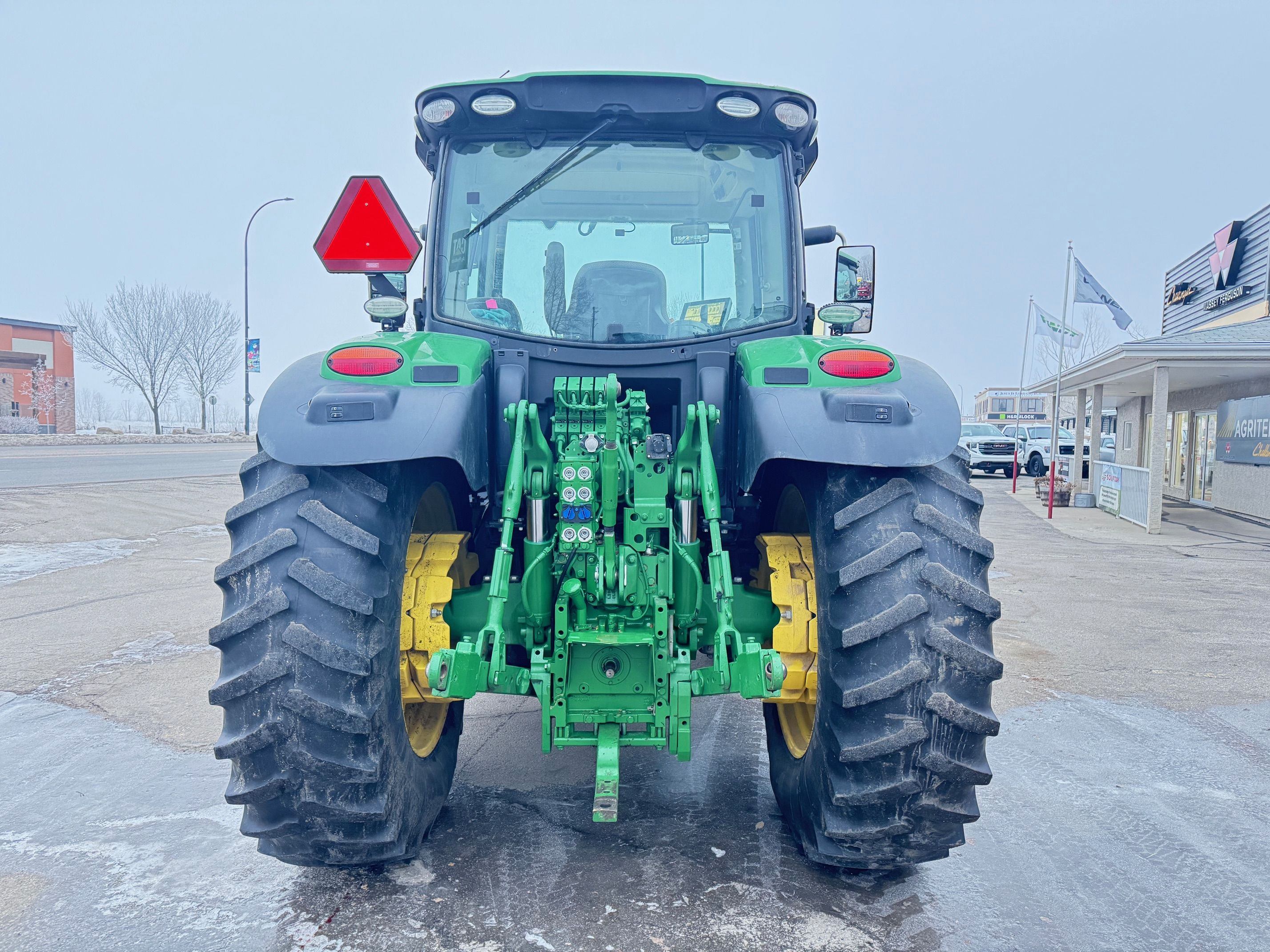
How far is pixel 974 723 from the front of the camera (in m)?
2.59

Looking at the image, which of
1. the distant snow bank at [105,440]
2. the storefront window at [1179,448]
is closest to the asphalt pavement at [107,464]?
the distant snow bank at [105,440]

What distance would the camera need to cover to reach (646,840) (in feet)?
11.1

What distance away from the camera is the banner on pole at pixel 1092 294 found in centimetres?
2019

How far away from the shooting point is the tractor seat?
3547 mm

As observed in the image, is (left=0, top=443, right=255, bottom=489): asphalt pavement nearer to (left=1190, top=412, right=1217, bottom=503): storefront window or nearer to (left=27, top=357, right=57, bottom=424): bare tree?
(left=27, top=357, right=57, bottom=424): bare tree

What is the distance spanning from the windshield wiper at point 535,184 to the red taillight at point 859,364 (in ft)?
4.54

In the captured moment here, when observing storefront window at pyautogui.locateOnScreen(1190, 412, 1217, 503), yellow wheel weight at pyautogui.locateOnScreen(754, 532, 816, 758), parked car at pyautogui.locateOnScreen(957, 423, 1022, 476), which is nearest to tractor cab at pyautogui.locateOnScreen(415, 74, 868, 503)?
yellow wheel weight at pyautogui.locateOnScreen(754, 532, 816, 758)

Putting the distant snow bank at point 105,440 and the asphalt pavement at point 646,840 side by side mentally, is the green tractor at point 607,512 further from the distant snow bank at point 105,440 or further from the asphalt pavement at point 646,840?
the distant snow bank at point 105,440

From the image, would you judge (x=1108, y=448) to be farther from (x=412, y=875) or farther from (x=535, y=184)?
(x=412, y=875)

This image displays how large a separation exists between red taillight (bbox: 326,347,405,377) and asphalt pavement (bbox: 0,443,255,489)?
52.2 feet

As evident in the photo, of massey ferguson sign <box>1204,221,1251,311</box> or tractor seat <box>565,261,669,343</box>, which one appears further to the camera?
massey ferguson sign <box>1204,221,1251,311</box>

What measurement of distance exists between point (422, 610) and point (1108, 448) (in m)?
36.5

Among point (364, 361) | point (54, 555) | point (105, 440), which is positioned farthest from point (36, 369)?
point (364, 361)

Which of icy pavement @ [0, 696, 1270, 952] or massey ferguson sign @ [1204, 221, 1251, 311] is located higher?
massey ferguson sign @ [1204, 221, 1251, 311]
